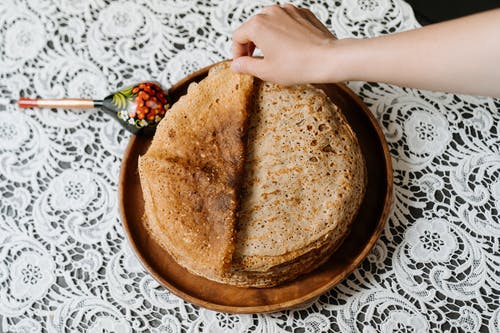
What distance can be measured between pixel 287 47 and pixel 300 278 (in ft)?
1.63

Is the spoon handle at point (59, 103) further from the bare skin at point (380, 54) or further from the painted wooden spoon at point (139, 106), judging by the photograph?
the bare skin at point (380, 54)

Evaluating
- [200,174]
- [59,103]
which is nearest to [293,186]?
[200,174]

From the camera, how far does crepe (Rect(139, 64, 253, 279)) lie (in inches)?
42.9

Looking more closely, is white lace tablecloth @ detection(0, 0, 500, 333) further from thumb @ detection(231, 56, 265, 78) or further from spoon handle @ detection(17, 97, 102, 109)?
thumb @ detection(231, 56, 265, 78)

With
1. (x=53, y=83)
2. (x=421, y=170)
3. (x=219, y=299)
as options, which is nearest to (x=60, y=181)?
(x=53, y=83)

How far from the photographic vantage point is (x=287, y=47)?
110cm

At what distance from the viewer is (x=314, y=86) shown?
127cm

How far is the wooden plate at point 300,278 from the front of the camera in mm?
1150

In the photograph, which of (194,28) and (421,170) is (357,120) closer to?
(421,170)

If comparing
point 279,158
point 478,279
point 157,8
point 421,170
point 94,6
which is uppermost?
point 94,6

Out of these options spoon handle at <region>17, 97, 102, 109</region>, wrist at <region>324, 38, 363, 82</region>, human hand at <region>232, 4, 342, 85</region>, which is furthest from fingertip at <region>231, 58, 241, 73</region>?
spoon handle at <region>17, 97, 102, 109</region>

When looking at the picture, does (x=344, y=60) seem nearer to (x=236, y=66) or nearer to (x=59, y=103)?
(x=236, y=66)

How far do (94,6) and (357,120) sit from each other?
838mm

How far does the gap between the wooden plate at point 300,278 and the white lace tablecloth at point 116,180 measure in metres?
0.07
